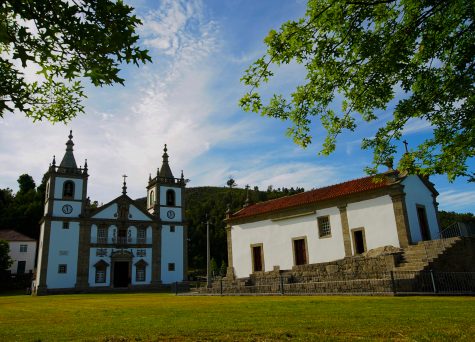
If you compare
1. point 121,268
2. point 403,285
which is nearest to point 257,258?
point 403,285

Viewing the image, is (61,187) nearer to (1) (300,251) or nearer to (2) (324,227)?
(1) (300,251)

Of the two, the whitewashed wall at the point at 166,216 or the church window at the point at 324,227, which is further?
the whitewashed wall at the point at 166,216

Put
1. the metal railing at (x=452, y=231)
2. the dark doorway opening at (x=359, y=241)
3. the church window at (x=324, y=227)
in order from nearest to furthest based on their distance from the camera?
the metal railing at (x=452, y=231) → the dark doorway opening at (x=359, y=241) → the church window at (x=324, y=227)

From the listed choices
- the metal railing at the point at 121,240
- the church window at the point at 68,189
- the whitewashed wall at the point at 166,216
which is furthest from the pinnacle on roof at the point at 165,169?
the church window at the point at 68,189

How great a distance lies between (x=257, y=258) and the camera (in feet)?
89.8

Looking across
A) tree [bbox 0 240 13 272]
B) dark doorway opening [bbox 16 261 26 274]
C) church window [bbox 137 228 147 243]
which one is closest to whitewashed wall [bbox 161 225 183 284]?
church window [bbox 137 228 147 243]

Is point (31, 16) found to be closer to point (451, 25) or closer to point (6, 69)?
point (6, 69)

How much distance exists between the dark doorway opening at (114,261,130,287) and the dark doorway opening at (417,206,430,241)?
28.1 meters

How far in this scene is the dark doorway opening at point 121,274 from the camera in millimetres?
37500

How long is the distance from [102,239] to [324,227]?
78.5 ft

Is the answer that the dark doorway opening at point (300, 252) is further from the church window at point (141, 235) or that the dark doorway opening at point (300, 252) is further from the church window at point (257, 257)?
the church window at point (141, 235)

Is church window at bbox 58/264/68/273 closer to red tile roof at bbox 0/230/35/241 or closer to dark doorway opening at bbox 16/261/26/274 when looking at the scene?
red tile roof at bbox 0/230/35/241

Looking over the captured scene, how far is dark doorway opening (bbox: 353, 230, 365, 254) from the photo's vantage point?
2159 centimetres

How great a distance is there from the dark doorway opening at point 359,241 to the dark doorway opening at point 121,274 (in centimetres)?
2485
